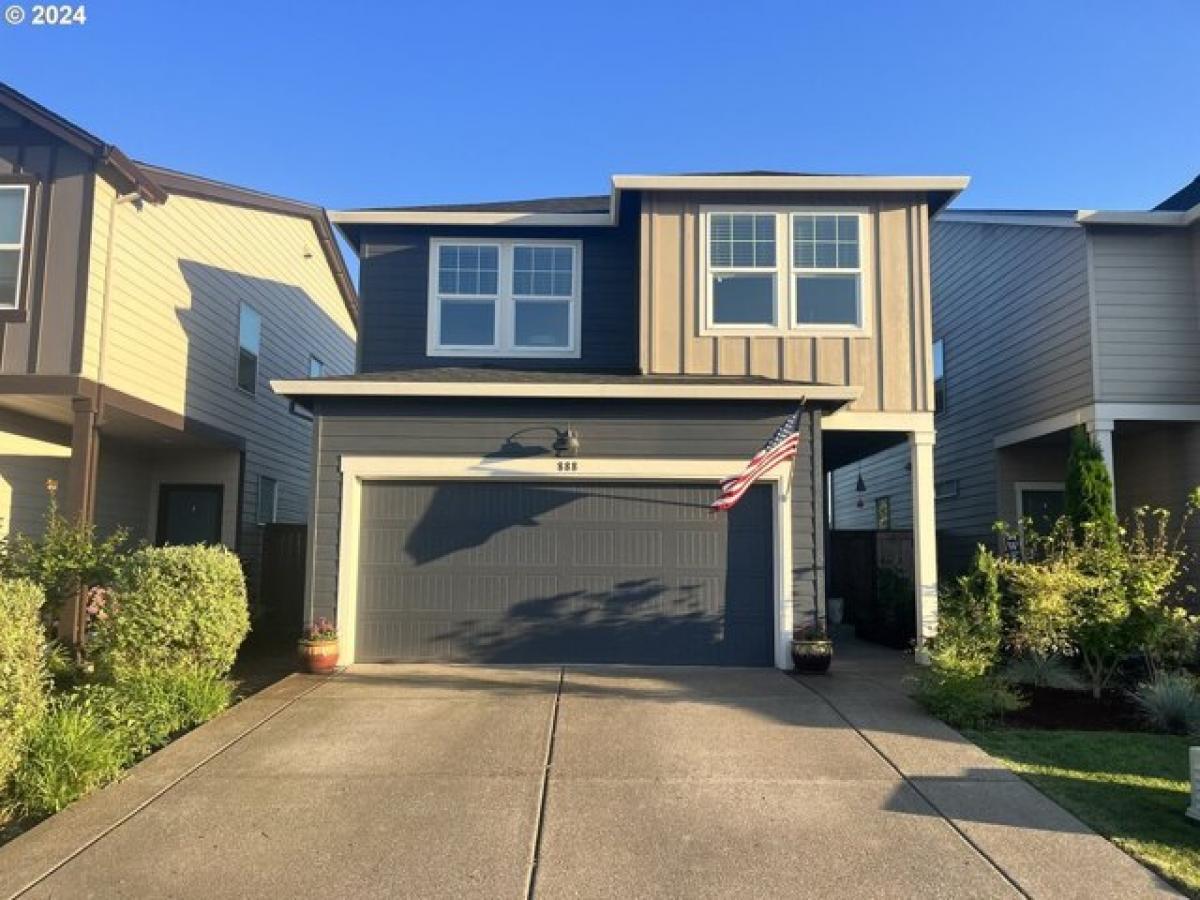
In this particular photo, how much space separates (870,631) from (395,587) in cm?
707

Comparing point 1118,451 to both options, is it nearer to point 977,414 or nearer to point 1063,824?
point 977,414

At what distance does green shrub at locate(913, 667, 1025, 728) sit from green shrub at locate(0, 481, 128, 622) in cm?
798

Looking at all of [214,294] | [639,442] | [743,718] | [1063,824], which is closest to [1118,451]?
[639,442]

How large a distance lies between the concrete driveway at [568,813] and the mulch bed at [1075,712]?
98 centimetres

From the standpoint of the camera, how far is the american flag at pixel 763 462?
8930 mm

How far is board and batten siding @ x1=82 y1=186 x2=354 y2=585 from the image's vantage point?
10.4 metres

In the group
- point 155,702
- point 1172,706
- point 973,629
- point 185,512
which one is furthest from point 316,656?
point 1172,706

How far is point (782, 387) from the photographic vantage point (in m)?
9.61

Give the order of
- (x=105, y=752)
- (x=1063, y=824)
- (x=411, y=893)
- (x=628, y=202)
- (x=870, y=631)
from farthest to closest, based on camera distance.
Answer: (x=870, y=631), (x=628, y=202), (x=105, y=752), (x=1063, y=824), (x=411, y=893)

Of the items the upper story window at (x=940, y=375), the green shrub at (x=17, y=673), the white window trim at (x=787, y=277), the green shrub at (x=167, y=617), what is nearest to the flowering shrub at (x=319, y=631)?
the green shrub at (x=167, y=617)

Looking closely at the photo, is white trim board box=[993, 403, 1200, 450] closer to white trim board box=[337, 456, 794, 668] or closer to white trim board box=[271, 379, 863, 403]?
white trim board box=[271, 379, 863, 403]

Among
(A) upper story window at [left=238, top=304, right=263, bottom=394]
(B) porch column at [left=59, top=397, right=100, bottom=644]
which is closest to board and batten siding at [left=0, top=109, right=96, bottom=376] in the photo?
(B) porch column at [left=59, top=397, right=100, bottom=644]

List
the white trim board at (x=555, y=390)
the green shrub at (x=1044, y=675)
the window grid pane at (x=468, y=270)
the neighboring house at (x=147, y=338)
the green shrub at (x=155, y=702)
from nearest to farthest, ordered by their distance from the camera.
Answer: the green shrub at (x=155, y=702) < the green shrub at (x=1044, y=675) < the white trim board at (x=555, y=390) < the neighboring house at (x=147, y=338) < the window grid pane at (x=468, y=270)

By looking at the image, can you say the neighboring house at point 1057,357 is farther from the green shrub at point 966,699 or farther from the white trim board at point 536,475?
the green shrub at point 966,699
